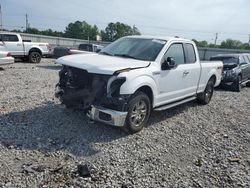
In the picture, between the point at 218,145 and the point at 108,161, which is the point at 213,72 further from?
the point at 108,161

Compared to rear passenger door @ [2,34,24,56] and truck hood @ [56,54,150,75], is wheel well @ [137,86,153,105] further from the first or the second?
rear passenger door @ [2,34,24,56]

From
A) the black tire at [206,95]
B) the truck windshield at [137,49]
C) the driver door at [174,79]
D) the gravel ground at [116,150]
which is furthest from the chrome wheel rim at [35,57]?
the driver door at [174,79]

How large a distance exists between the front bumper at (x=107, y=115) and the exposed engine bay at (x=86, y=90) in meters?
0.11

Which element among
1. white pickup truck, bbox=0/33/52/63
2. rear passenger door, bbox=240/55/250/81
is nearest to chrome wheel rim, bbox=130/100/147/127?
rear passenger door, bbox=240/55/250/81

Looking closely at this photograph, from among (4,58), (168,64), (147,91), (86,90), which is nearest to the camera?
(86,90)

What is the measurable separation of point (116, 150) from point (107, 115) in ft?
2.09

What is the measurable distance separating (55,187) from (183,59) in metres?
4.47

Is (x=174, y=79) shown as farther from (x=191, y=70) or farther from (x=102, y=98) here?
(x=102, y=98)

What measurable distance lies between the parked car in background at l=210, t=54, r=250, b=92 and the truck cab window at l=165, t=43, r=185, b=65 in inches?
228

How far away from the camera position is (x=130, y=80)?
4.69 metres

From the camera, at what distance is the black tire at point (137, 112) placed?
4863 millimetres

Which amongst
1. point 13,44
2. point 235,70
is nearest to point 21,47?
point 13,44

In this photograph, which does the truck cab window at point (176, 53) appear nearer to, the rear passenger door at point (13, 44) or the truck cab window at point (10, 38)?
the rear passenger door at point (13, 44)

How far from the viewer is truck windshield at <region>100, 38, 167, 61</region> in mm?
5605
